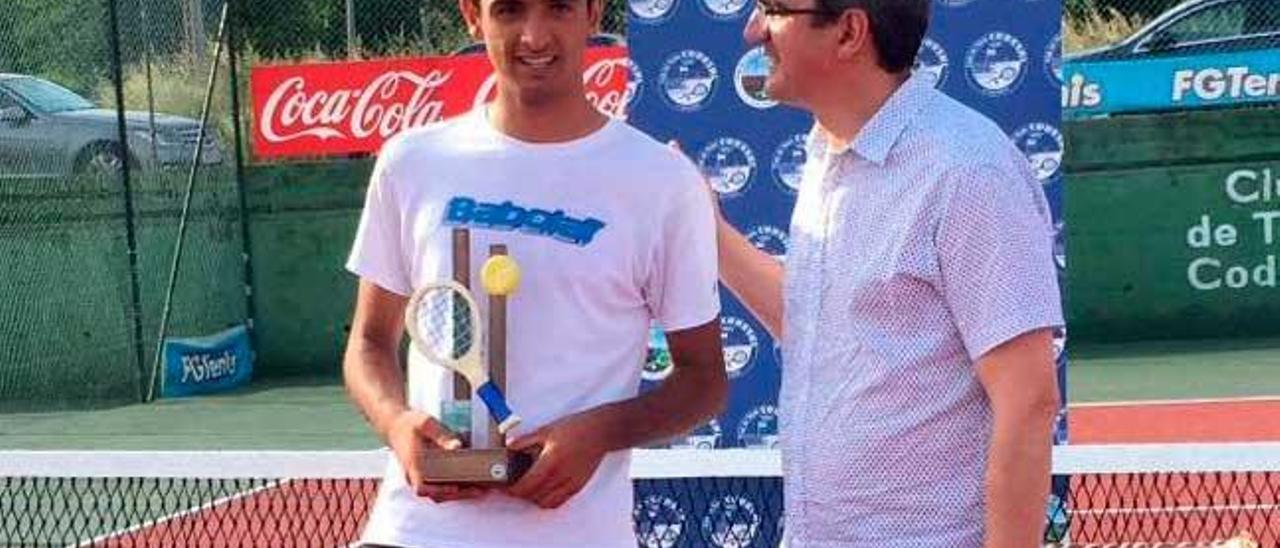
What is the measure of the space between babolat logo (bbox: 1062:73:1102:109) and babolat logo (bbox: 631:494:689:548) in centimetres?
905

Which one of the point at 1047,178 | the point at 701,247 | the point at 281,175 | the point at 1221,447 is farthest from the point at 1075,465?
the point at 281,175

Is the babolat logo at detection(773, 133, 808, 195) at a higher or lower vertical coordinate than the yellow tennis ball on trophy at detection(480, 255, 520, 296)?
lower

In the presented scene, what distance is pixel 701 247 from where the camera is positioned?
2479 mm

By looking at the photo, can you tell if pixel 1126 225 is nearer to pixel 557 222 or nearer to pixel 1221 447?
pixel 1221 447

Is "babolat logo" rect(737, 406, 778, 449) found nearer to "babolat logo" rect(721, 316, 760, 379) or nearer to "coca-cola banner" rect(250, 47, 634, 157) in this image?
"babolat logo" rect(721, 316, 760, 379)

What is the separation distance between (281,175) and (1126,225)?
567cm

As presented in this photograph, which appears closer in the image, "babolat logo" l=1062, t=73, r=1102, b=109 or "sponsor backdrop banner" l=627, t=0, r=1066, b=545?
"sponsor backdrop banner" l=627, t=0, r=1066, b=545

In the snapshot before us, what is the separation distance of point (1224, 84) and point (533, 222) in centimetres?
1204

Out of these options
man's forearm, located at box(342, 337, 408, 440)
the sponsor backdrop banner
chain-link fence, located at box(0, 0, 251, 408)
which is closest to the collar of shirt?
man's forearm, located at box(342, 337, 408, 440)

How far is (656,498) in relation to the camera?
5.64 meters

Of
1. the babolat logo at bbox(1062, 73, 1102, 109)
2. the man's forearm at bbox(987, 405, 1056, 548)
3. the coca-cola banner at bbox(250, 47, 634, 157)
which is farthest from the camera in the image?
the babolat logo at bbox(1062, 73, 1102, 109)

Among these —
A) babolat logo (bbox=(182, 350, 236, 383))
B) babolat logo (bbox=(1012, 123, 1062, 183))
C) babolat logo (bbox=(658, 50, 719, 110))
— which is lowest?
babolat logo (bbox=(182, 350, 236, 383))

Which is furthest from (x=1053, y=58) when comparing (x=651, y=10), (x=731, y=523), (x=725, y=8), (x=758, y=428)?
(x=731, y=523)

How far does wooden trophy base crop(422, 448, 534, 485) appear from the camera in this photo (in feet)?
7.41
